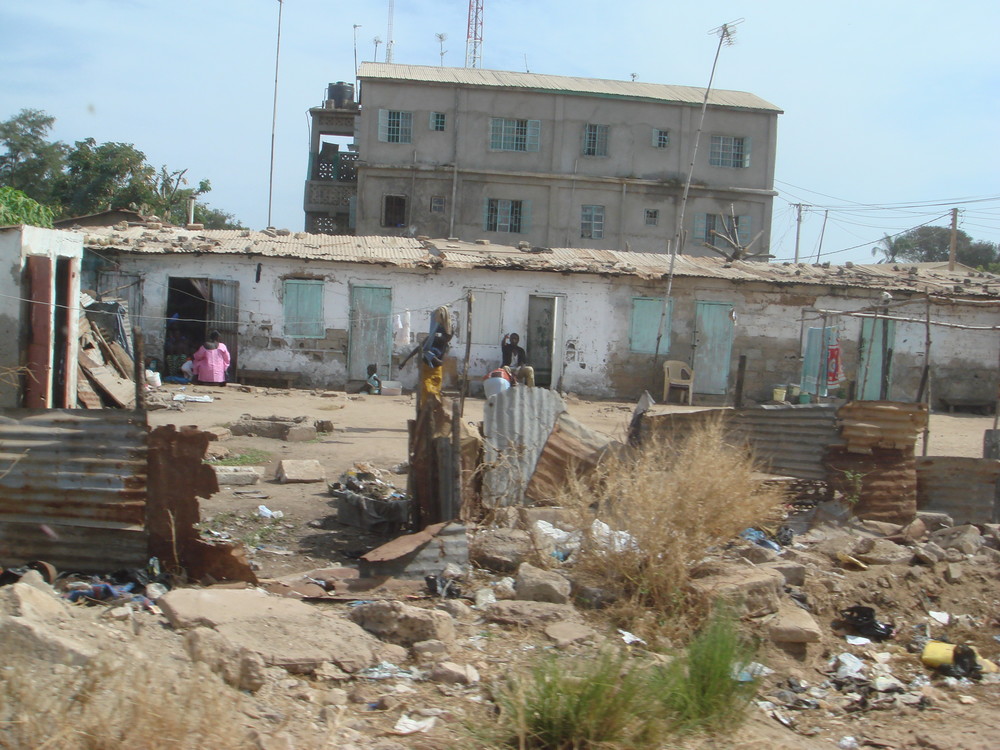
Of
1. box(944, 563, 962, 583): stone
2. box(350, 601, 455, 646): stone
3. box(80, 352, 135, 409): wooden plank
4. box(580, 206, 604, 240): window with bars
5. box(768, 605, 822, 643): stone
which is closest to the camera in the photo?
box(350, 601, 455, 646): stone

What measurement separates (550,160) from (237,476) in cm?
2481

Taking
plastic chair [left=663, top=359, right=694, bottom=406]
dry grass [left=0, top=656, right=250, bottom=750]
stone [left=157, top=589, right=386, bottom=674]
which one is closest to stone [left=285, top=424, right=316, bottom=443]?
stone [left=157, top=589, right=386, bottom=674]

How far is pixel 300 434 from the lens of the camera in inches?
437

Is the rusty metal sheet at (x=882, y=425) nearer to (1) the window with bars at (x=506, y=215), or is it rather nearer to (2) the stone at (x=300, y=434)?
(2) the stone at (x=300, y=434)

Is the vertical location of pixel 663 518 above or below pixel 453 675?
above

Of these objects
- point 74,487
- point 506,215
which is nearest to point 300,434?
point 74,487

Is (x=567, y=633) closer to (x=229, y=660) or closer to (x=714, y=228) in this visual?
(x=229, y=660)

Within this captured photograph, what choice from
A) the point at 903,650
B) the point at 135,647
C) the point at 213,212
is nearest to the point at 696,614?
the point at 903,650

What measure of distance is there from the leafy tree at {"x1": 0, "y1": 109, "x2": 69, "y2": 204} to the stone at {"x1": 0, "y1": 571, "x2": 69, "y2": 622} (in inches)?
1343

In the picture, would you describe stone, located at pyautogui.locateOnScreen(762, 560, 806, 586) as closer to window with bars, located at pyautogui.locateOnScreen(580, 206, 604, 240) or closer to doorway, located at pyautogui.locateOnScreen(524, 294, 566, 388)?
doorway, located at pyautogui.locateOnScreen(524, 294, 566, 388)

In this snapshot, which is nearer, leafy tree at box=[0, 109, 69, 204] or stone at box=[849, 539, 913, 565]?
stone at box=[849, 539, 913, 565]

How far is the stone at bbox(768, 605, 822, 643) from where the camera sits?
530cm

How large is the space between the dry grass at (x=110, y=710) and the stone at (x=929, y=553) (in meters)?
5.31

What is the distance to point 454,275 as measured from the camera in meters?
18.6
